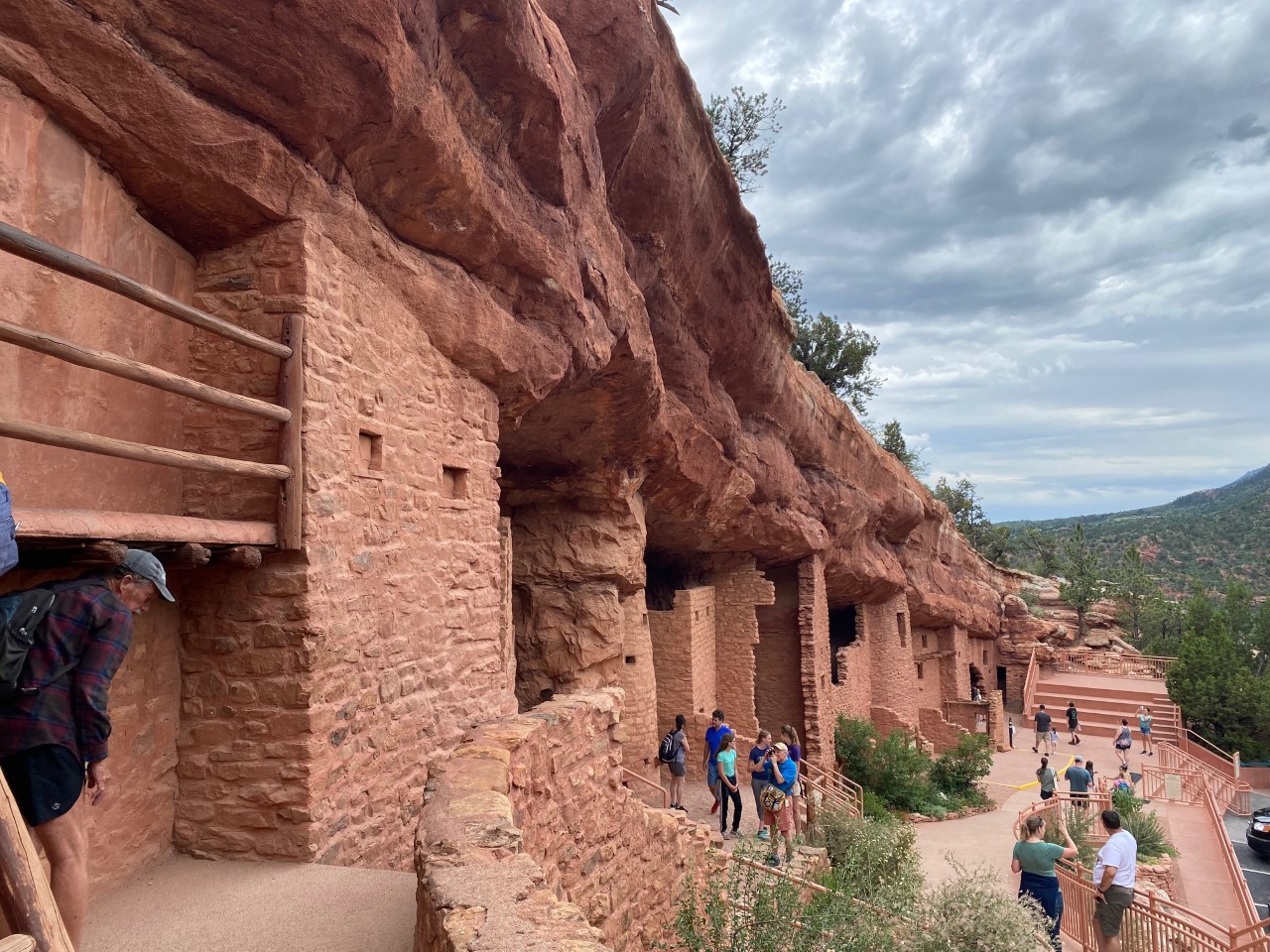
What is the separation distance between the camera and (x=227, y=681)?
3.86 metres

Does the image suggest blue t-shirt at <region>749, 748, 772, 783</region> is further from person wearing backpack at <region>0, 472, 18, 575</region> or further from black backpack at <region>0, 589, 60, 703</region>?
person wearing backpack at <region>0, 472, 18, 575</region>

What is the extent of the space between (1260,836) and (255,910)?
21.0 m

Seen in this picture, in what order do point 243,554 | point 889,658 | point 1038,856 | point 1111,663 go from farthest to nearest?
point 1111,663 → point 889,658 → point 1038,856 → point 243,554

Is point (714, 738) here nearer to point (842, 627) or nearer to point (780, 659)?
point (780, 659)

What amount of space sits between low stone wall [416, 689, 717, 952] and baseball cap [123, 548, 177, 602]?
1.31 m

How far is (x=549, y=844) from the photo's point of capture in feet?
13.2

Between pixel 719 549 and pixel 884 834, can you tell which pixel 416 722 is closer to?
pixel 884 834

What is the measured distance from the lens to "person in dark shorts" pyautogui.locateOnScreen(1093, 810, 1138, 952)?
668 centimetres

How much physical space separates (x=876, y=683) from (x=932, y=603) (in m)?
4.01

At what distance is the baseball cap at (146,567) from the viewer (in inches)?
111

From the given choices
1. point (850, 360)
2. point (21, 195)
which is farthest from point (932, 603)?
point (21, 195)

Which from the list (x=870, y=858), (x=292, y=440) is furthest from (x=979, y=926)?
(x=292, y=440)

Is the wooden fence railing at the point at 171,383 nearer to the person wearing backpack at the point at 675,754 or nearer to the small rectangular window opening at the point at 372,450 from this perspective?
the small rectangular window opening at the point at 372,450

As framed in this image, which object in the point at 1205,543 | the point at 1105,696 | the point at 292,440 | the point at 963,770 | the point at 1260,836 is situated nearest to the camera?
the point at 292,440
